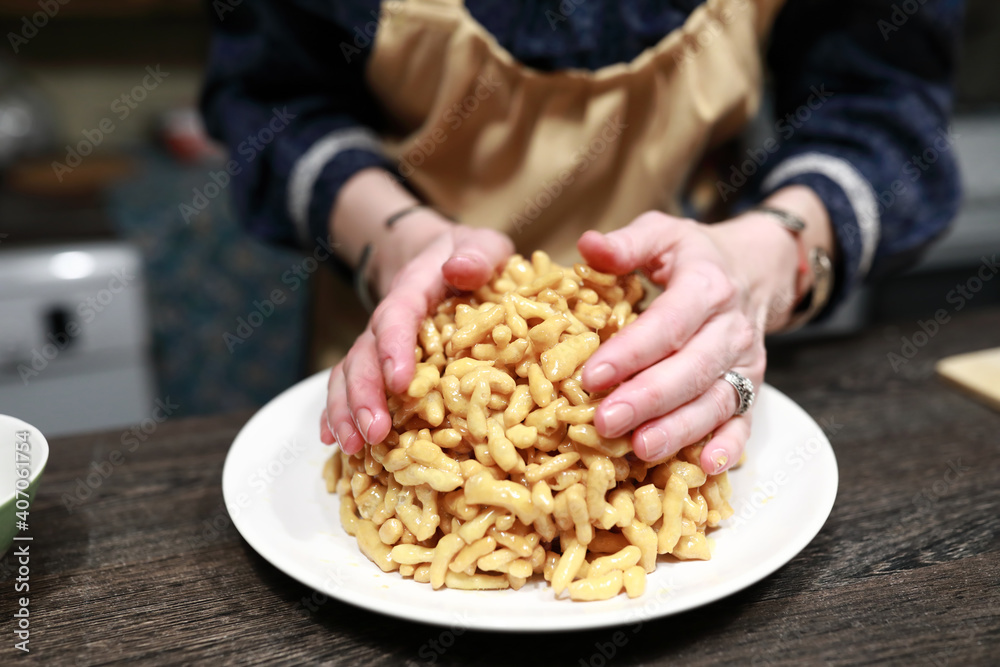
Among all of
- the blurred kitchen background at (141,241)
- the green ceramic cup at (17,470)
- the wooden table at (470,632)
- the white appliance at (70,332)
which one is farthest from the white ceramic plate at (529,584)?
the white appliance at (70,332)

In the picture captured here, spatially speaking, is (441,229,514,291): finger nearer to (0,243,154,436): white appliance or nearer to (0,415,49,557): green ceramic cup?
(0,415,49,557): green ceramic cup

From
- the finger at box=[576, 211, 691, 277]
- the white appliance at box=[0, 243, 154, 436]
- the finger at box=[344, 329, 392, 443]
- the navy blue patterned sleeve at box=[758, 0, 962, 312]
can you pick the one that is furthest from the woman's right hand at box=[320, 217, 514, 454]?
the white appliance at box=[0, 243, 154, 436]

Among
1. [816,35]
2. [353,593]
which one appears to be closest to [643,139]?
[816,35]

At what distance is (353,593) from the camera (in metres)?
0.57

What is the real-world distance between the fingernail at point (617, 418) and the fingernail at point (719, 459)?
109 millimetres

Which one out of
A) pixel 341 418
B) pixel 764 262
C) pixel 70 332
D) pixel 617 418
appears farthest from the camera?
pixel 70 332

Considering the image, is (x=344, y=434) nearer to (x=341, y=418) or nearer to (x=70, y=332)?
(x=341, y=418)

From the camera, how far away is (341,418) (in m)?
0.71

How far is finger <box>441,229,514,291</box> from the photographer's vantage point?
2.37 feet

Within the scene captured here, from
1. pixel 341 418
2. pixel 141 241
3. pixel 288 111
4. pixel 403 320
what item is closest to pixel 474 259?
pixel 403 320

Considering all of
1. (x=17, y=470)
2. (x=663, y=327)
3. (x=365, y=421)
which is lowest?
(x=17, y=470)

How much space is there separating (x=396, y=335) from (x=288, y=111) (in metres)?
0.64

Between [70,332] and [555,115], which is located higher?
[555,115]

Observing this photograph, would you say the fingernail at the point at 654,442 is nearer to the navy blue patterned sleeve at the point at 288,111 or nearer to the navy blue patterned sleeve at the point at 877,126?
the navy blue patterned sleeve at the point at 877,126
